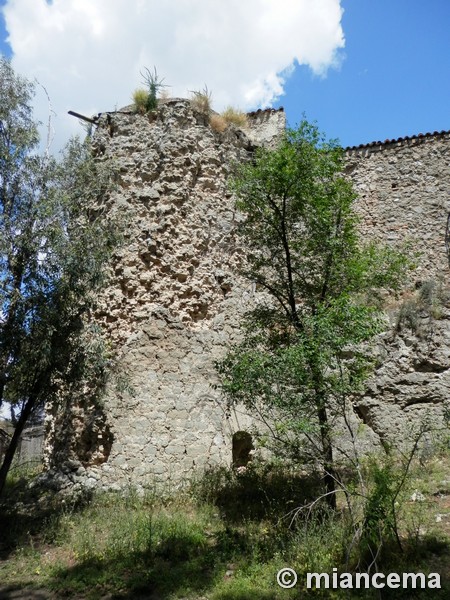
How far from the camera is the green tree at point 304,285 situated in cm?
743

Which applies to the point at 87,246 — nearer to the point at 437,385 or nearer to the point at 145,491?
the point at 145,491

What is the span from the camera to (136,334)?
10.8 m

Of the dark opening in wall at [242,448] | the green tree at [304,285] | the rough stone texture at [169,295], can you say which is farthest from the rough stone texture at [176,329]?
the green tree at [304,285]

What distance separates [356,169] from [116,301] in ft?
29.4

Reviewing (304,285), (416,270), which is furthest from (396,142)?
(304,285)

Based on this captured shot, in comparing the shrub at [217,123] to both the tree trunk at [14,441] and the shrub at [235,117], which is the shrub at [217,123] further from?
the tree trunk at [14,441]

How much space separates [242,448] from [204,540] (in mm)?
3127

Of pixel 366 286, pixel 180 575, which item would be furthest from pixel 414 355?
pixel 180 575

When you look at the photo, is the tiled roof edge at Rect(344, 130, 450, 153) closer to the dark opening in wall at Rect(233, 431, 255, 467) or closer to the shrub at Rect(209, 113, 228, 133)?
the shrub at Rect(209, 113, 228, 133)

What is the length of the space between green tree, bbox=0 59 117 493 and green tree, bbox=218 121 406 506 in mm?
2704

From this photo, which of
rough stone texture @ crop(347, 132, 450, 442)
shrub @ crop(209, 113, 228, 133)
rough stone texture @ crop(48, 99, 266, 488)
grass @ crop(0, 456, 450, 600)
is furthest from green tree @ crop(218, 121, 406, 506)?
shrub @ crop(209, 113, 228, 133)

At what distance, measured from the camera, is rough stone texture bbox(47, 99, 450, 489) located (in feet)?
32.7

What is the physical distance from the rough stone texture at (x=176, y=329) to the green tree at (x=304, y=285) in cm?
142

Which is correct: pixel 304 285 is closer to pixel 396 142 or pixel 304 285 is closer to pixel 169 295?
pixel 169 295
